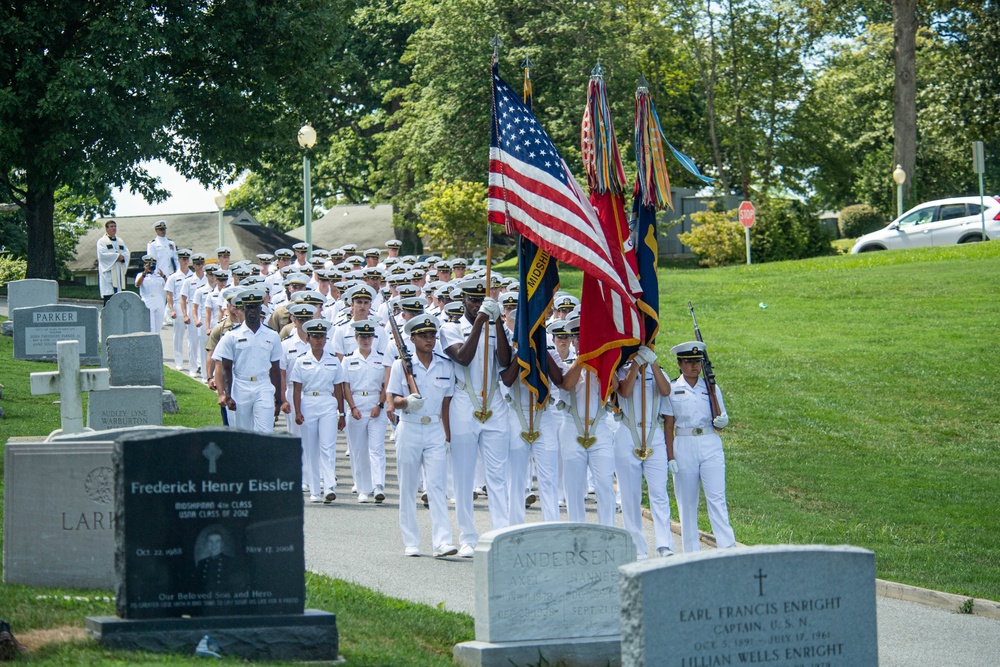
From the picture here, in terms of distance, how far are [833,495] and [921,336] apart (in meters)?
9.13

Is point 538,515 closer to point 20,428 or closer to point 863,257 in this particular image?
point 20,428

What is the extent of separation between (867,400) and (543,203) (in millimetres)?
9934

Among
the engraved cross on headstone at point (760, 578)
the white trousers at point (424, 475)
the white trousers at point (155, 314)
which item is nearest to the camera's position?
the engraved cross on headstone at point (760, 578)

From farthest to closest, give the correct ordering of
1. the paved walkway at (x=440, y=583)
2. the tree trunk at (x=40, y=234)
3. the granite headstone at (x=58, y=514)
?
the tree trunk at (x=40, y=234) → the paved walkway at (x=440, y=583) → the granite headstone at (x=58, y=514)

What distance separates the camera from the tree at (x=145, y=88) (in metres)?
25.9

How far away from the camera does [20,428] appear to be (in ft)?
51.9

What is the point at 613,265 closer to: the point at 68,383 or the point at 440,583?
the point at 440,583

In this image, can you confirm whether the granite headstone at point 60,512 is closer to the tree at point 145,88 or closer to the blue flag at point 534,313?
the blue flag at point 534,313

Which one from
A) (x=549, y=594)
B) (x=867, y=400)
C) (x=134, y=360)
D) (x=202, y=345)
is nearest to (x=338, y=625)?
(x=549, y=594)

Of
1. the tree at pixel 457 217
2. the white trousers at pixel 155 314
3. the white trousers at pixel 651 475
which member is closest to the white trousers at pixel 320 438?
the white trousers at pixel 651 475

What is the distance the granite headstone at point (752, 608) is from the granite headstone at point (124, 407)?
26.5 ft

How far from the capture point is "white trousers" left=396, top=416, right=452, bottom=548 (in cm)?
1202

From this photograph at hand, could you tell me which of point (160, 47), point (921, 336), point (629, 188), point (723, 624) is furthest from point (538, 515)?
point (629, 188)

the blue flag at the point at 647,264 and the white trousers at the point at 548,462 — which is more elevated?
the blue flag at the point at 647,264
